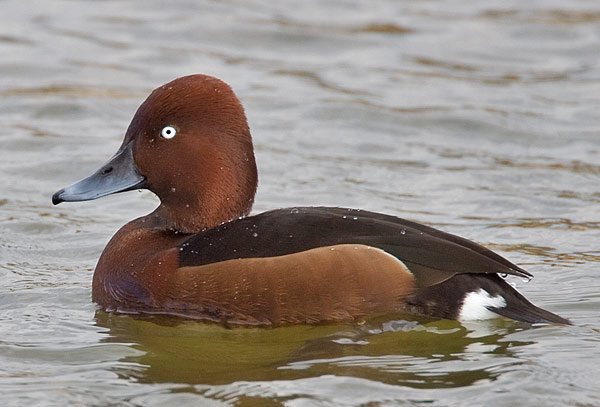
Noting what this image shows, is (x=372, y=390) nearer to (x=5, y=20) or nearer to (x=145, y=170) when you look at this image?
(x=145, y=170)

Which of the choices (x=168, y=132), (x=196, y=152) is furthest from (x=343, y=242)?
(x=168, y=132)

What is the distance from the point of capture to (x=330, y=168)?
8.45m

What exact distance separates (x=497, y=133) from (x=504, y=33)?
119 inches

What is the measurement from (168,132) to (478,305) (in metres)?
1.74

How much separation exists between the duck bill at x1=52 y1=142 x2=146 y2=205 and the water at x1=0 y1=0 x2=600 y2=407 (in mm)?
563

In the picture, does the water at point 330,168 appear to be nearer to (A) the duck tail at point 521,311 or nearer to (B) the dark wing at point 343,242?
(A) the duck tail at point 521,311

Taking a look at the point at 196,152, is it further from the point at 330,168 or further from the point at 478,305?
the point at 330,168

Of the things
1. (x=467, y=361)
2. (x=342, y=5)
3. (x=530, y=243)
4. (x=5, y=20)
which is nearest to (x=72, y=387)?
(x=467, y=361)

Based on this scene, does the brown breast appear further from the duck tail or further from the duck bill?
the duck bill

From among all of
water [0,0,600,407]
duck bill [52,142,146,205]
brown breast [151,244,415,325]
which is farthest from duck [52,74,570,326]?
duck bill [52,142,146,205]

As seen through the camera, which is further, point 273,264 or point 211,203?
point 211,203

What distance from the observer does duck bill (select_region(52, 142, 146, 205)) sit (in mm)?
5695

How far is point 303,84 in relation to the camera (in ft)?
34.6

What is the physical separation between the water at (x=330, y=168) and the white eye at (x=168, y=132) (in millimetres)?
924
